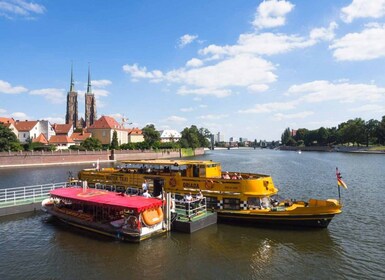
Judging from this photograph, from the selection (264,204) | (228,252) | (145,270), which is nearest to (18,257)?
(145,270)

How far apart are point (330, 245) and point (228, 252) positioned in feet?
22.6

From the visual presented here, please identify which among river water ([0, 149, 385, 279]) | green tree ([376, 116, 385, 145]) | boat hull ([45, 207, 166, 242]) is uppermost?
green tree ([376, 116, 385, 145])

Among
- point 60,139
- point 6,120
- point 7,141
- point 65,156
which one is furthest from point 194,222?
point 6,120

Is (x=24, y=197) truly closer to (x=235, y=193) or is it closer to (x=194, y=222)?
(x=194, y=222)

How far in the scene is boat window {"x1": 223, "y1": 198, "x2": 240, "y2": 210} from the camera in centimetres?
2595

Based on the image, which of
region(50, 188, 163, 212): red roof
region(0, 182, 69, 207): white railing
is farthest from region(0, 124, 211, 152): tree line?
region(50, 188, 163, 212): red roof

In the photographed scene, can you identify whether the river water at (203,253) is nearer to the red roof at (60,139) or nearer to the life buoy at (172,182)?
the life buoy at (172,182)

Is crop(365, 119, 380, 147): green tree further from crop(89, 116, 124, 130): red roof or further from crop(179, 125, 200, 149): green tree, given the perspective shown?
crop(89, 116, 124, 130): red roof

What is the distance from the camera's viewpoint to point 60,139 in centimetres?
Result: 14575

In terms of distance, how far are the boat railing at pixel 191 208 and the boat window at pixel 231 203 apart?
1605mm

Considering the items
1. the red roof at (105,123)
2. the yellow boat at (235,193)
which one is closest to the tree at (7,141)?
the red roof at (105,123)

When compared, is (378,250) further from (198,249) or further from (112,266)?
(112,266)

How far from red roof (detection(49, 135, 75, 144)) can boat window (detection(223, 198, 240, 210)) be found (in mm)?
131071

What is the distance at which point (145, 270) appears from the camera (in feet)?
57.0
